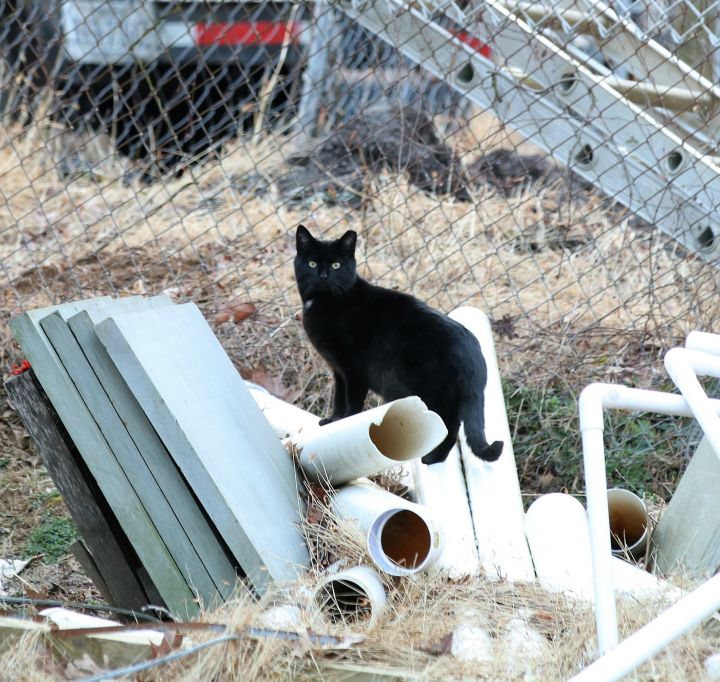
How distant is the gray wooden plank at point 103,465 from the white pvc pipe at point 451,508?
71 cm

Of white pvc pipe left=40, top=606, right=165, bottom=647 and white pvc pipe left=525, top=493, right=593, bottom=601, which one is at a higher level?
white pvc pipe left=40, top=606, right=165, bottom=647

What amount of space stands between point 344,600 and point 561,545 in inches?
26.8

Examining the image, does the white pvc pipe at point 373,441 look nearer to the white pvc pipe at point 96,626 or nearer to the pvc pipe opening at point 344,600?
the pvc pipe opening at point 344,600

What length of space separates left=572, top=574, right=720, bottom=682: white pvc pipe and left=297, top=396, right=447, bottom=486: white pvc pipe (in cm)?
98

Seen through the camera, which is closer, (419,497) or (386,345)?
(419,497)

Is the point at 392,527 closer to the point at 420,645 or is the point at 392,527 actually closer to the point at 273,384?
the point at 420,645

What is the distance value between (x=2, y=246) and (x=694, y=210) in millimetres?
3717

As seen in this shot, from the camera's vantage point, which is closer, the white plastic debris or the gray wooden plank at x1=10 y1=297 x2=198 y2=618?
the white plastic debris

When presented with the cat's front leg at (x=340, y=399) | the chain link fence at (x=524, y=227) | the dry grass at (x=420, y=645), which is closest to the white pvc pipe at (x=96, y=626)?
the dry grass at (x=420, y=645)

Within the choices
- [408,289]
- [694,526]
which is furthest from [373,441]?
[408,289]

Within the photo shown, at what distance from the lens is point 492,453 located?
3.15 meters

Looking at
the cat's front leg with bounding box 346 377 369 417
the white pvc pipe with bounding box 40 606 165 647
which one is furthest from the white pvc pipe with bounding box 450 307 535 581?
the white pvc pipe with bounding box 40 606 165 647

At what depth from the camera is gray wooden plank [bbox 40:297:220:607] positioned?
2.44 m

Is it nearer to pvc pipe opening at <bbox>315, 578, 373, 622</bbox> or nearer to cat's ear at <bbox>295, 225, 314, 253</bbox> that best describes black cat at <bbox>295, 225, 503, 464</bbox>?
cat's ear at <bbox>295, 225, 314, 253</bbox>
